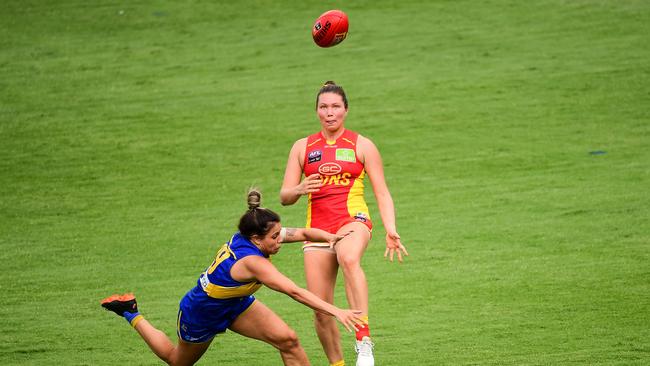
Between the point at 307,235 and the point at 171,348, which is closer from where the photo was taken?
the point at 307,235

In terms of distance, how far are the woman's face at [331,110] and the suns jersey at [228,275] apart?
4.66 feet

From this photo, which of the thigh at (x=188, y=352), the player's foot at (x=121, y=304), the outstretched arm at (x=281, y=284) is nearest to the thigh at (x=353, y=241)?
the outstretched arm at (x=281, y=284)

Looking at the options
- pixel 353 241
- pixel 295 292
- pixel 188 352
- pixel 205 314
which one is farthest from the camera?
pixel 188 352

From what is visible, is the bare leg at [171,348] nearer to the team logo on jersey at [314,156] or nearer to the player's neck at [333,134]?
the team logo on jersey at [314,156]

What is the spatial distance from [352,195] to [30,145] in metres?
12.1

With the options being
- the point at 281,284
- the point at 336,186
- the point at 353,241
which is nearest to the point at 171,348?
the point at 281,284

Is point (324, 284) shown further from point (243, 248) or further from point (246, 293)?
point (243, 248)

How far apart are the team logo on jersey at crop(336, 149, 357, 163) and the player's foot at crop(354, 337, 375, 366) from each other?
165 centimetres

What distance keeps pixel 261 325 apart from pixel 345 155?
173 centimetres

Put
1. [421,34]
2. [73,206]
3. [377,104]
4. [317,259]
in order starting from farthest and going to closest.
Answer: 1. [421,34]
2. [377,104]
3. [73,206]
4. [317,259]

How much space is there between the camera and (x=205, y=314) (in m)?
8.30

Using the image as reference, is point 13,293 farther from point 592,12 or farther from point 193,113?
point 592,12

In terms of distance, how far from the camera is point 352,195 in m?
8.80

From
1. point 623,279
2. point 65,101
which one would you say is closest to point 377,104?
point 65,101
